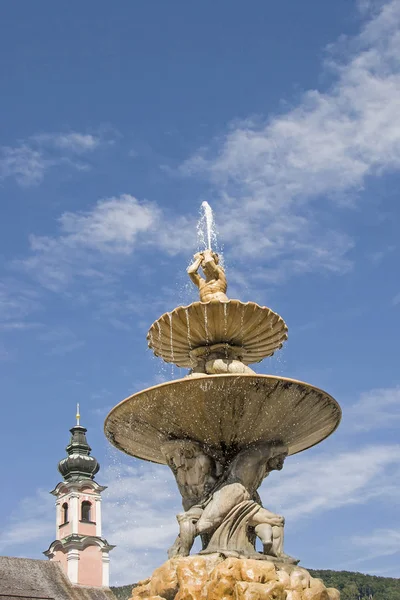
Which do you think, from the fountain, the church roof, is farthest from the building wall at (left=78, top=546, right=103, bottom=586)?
the fountain

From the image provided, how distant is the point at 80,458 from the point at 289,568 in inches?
2159

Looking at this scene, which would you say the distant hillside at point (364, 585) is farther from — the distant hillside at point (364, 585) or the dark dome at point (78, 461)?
the dark dome at point (78, 461)

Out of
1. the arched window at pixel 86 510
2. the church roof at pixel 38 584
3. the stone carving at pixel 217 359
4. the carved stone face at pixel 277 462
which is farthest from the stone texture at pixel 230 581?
the arched window at pixel 86 510

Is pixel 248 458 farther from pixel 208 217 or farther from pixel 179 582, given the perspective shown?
pixel 208 217

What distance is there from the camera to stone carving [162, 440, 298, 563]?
941 cm

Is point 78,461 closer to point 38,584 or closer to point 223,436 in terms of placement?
point 38,584

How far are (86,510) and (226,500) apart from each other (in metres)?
53.2

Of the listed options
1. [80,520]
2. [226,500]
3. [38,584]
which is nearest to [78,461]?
[80,520]

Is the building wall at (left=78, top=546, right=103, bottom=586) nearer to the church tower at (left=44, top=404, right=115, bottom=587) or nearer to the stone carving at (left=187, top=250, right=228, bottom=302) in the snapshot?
the church tower at (left=44, top=404, right=115, bottom=587)

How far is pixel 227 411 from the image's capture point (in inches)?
387

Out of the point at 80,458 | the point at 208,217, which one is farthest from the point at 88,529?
the point at 208,217

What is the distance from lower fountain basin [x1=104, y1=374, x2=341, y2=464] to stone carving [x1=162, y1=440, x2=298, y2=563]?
0.59ft

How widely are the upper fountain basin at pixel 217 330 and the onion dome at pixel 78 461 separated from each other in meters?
51.9

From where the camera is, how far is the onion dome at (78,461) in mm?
61906
